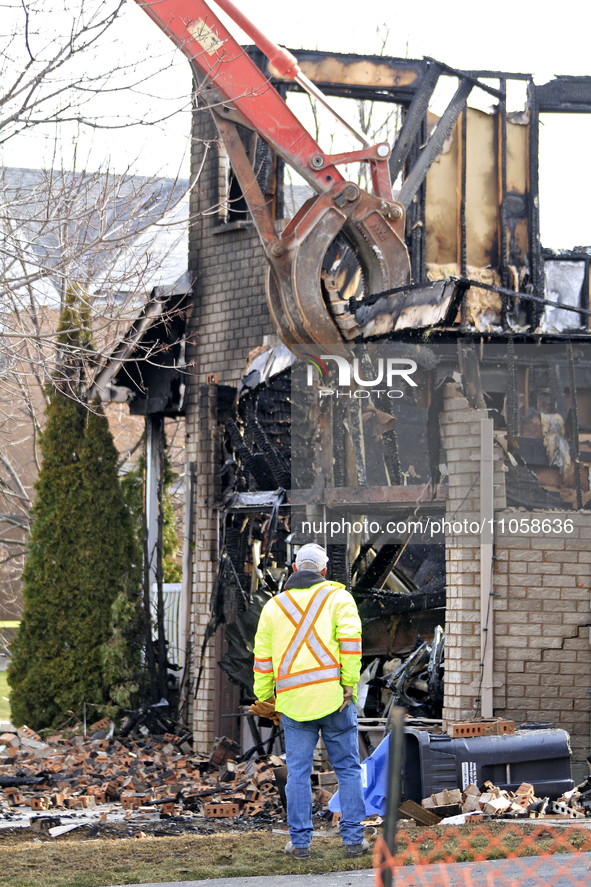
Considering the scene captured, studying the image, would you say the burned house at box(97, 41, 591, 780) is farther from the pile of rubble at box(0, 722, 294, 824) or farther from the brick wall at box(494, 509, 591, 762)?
the pile of rubble at box(0, 722, 294, 824)

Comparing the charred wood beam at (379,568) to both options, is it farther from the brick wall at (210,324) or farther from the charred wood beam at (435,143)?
the charred wood beam at (435,143)

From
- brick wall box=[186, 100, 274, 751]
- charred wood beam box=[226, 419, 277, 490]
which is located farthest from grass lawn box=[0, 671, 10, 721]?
charred wood beam box=[226, 419, 277, 490]

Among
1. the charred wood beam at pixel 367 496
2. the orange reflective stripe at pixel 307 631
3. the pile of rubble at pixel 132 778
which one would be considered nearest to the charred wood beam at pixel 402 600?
the charred wood beam at pixel 367 496

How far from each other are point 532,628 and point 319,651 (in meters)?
3.14

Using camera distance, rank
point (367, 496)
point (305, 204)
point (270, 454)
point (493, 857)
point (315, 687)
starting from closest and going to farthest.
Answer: point (493, 857) < point (315, 687) < point (367, 496) < point (305, 204) < point (270, 454)

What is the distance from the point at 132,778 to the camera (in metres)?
10.5

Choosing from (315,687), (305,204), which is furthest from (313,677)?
(305,204)

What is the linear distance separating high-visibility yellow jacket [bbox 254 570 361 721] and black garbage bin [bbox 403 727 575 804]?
1.80 m

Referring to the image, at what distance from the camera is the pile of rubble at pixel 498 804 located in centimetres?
711

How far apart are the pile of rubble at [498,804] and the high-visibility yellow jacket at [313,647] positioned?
1.70 meters

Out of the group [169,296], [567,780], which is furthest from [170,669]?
[567,780]

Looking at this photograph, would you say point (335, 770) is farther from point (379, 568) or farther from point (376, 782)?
point (379, 568)

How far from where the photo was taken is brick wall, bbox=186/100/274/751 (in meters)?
12.6

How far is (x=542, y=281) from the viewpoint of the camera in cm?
1298
